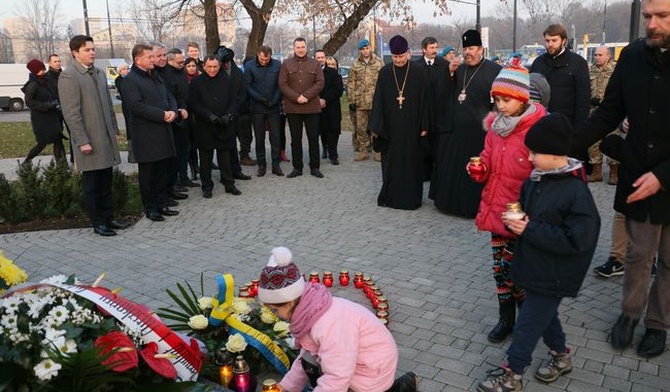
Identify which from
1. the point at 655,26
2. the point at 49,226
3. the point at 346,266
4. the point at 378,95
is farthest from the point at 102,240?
the point at 655,26

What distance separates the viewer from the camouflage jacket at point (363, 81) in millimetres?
11906

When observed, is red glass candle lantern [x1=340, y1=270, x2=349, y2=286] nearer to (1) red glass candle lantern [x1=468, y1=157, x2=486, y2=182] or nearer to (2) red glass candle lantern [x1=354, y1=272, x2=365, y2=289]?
(2) red glass candle lantern [x1=354, y1=272, x2=365, y2=289]

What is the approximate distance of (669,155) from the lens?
150 inches

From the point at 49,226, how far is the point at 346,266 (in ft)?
13.8

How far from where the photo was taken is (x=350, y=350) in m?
3.02

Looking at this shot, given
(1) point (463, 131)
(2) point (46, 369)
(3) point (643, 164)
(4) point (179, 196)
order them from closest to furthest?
(2) point (46, 369)
(3) point (643, 164)
(1) point (463, 131)
(4) point (179, 196)

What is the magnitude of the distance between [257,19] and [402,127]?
1230 cm


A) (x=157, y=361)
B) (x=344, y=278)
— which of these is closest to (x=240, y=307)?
(x=157, y=361)

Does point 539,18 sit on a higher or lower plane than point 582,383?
higher

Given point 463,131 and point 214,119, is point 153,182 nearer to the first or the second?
point 214,119

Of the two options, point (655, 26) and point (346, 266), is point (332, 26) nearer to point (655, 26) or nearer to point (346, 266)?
point (346, 266)

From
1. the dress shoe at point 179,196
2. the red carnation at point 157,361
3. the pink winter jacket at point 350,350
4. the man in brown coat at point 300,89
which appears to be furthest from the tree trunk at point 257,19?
the pink winter jacket at point 350,350

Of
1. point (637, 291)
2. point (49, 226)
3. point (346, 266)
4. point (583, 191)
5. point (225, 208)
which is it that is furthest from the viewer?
point (225, 208)

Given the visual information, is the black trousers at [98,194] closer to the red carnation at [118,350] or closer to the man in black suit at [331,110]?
the red carnation at [118,350]
